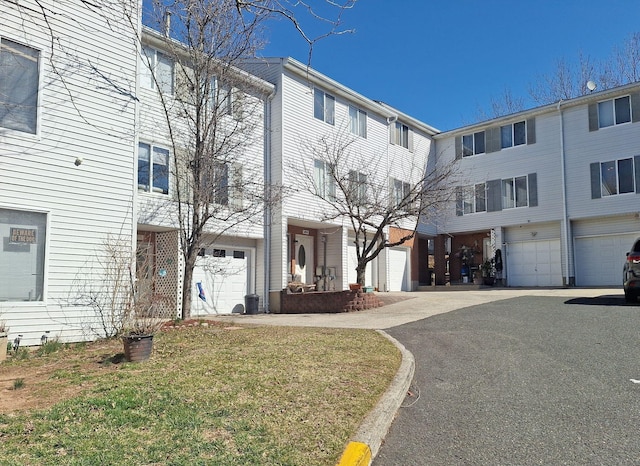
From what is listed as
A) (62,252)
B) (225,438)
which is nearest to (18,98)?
(62,252)

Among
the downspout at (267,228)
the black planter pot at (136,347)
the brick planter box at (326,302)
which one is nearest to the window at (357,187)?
the downspout at (267,228)

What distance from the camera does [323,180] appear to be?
1969cm

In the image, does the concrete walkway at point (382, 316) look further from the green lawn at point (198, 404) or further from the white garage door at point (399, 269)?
the white garage door at point (399, 269)

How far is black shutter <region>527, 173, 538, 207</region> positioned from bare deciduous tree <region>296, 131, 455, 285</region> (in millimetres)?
3853

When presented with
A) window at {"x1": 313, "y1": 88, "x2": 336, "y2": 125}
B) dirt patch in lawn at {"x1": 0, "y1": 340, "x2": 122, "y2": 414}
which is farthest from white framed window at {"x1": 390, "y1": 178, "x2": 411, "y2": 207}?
dirt patch in lawn at {"x1": 0, "y1": 340, "x2": 122, "y2": 414}

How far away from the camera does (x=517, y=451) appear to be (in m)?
4.25

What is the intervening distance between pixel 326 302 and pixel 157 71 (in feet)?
27.6

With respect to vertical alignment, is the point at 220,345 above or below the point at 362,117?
below

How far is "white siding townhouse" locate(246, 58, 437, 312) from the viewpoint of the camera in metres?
17.8

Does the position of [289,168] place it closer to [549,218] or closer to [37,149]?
[37,149]

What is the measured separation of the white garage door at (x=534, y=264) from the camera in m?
23.2

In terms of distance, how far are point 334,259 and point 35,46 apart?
13.1 metres

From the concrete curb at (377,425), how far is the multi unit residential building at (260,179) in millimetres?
3997

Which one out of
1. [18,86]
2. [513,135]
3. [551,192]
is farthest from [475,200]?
[18,86]
